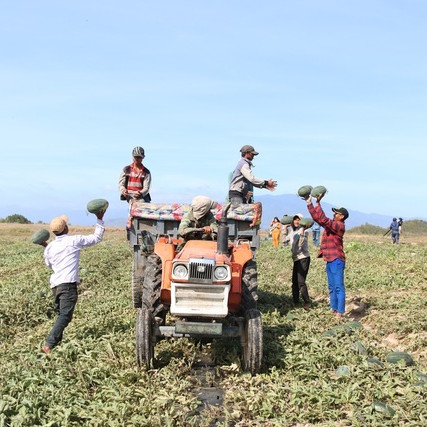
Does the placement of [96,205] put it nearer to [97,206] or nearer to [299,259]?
[97,206]

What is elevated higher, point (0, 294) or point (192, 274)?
point (192, 274)

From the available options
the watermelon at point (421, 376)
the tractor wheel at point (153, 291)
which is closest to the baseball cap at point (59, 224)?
the tractor wheel at point (153, 291)

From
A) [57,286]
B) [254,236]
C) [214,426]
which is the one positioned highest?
[254,236]

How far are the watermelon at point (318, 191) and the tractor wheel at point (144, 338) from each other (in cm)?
389

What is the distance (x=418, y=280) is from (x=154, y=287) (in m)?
8.35

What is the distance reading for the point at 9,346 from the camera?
7879 millimetres

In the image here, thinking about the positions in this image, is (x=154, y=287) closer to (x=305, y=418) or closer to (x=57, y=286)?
(x=57, y=286)

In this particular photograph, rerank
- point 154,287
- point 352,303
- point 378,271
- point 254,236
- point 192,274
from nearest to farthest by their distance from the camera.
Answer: point 192,274
point 154,287
point 254,236
point 352,303
point 378,271

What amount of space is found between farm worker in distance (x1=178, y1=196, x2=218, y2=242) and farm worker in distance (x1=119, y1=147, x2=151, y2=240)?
266cm

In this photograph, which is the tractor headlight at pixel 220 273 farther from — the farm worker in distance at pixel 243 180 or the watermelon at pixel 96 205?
the farm worker in distance at pixel 243 180

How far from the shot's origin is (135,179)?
35.2 ft

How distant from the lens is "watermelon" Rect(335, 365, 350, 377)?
6.26m

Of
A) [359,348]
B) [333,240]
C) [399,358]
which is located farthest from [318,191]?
[399,358]

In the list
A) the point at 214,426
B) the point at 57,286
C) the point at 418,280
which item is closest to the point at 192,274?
the point at 214,426
